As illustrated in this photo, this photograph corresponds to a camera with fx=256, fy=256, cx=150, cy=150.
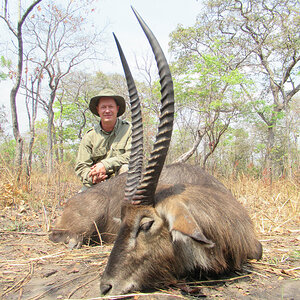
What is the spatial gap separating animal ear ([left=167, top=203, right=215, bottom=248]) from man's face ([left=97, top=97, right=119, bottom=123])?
12.5ft

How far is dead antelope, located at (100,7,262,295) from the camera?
2.08 m

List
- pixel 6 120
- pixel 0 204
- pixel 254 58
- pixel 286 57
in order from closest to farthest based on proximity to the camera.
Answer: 1. pixel 0 204
2. pixel 286 57
3. pixel 254 58
4. pixel 6 120

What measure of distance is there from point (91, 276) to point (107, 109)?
3.77 meters

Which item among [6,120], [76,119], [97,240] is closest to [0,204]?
[97,240]

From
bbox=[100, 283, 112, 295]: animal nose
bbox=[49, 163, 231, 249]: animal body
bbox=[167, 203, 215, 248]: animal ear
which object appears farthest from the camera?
bbox=[49, 163, 231, 249]: animal body

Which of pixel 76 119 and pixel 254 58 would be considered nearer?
pixel 254 58

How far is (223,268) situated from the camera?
7.74ft

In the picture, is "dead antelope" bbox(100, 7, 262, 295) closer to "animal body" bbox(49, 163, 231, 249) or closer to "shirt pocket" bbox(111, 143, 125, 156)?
"animal body" bbox(49, 163, 231, 249)

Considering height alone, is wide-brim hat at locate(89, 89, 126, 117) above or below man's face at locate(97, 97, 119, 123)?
above

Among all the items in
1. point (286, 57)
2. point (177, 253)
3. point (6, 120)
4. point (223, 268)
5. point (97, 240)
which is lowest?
point (97, 240)

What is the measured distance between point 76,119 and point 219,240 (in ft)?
96.5

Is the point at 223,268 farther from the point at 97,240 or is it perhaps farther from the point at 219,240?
the point at 97,240

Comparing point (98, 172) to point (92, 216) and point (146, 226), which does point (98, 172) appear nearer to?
point (92, 216)

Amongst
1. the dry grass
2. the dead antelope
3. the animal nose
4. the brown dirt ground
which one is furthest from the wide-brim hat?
the animal nose
